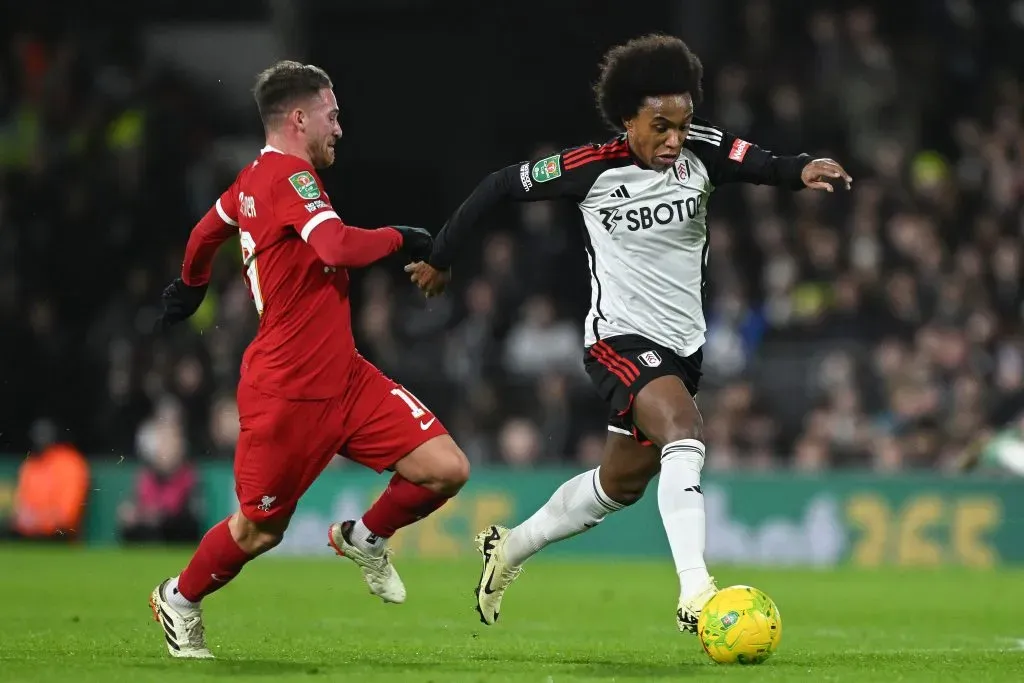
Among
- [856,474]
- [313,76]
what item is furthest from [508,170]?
[856,474]

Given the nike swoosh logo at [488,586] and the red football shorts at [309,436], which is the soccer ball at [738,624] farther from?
the nike swoosh logo at [488,586]

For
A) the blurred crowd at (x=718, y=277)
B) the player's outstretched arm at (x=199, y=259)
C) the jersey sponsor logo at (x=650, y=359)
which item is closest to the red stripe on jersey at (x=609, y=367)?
the jersey sponsor logo at (x=650, y=359)

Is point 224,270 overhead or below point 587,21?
below

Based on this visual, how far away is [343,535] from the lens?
7.27 metres

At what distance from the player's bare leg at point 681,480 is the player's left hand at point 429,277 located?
1.00 metres

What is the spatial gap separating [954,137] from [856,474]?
5.55m

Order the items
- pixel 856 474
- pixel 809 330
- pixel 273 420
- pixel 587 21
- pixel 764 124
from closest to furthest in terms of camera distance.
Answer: pixel 273 420
pixel 856 474
pixel 809 330
pixel 764 124
pixel 587 21

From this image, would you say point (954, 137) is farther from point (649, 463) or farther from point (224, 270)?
point (649, 463)

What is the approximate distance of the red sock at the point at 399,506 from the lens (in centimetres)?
709

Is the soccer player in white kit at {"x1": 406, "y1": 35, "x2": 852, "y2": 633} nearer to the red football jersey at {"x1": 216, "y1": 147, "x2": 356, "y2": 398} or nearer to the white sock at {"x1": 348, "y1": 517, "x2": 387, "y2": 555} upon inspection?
the red football jersey at {"x1": 216, "y1": 147, "x2": 356, "y2": 398}

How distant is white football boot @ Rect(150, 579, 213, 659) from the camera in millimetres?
6754

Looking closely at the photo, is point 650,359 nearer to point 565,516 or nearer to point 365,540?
point 565,516

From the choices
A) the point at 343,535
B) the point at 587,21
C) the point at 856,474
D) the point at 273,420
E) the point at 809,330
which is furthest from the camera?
the point at 587,21

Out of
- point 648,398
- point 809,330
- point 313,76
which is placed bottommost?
point 809,330
